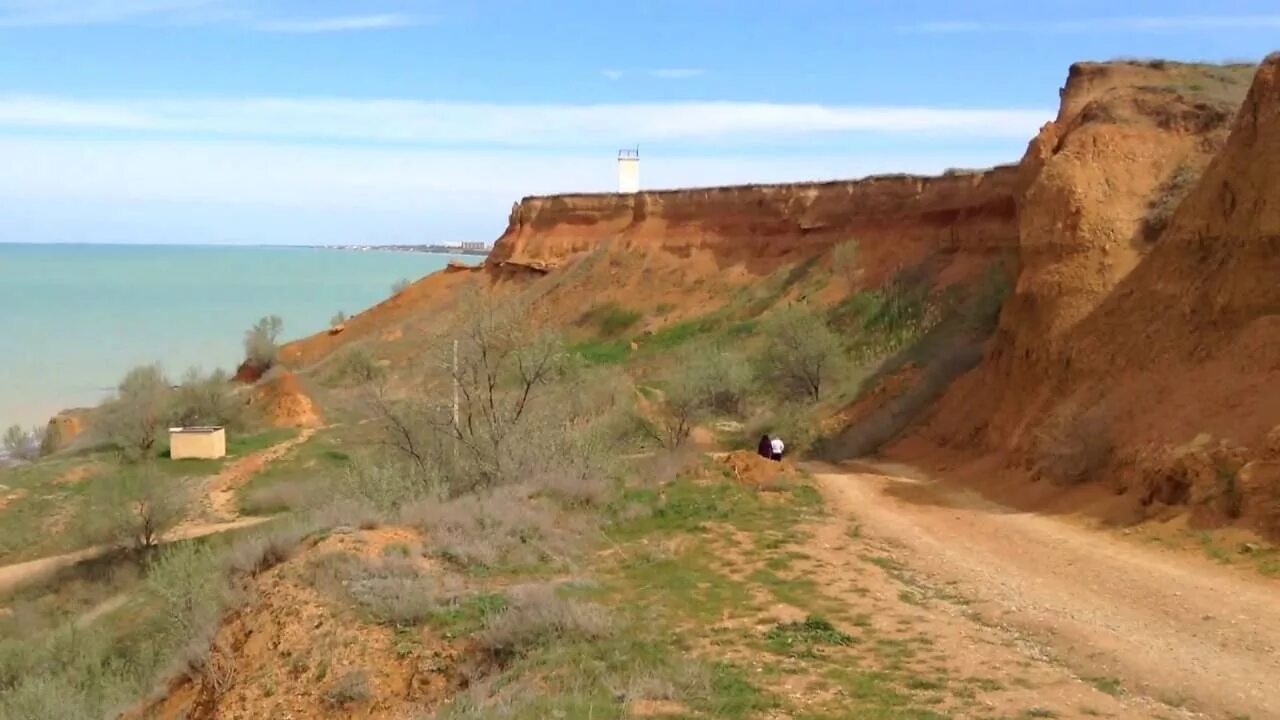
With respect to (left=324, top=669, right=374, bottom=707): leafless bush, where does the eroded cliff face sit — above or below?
above

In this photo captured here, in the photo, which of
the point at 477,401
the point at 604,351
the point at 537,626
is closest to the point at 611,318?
the point at 604,351

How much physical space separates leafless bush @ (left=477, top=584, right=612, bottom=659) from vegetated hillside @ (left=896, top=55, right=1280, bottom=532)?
7622mm

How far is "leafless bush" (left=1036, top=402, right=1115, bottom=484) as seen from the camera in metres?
15.2

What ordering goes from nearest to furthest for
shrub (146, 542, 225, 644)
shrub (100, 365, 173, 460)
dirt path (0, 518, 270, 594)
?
shrub (146, 542, 225, 644) → dirt path (0, 518, 270, 594) → shrub (100, 365, 173, 460)

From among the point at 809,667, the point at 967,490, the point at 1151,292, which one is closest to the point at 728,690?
the point at 809,667

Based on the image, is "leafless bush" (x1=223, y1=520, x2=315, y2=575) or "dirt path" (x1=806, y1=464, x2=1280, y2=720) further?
"leafless bush" (x1=223, y1=520, x2=315, y2=575)

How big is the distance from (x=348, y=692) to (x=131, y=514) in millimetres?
12400

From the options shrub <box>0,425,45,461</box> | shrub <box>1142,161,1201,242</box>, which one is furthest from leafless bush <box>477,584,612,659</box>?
shrub <box>0,425,45,461</box>

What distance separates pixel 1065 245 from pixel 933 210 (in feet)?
63.0

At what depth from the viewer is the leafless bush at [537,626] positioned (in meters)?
8.88

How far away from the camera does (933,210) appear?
123 feet

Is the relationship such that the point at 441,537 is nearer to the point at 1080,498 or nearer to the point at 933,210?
the point at 1080,498

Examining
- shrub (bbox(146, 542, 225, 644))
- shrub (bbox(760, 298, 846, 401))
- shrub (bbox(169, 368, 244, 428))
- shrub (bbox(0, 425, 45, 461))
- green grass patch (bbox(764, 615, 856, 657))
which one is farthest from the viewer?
shrub (bbox(0, 425, 45, 461))

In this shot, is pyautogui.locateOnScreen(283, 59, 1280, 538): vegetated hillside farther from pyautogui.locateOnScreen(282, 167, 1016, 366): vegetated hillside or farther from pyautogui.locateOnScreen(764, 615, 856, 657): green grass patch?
pyautogui.locateOnScreen(764, 615, 856, 657): green grass patch
